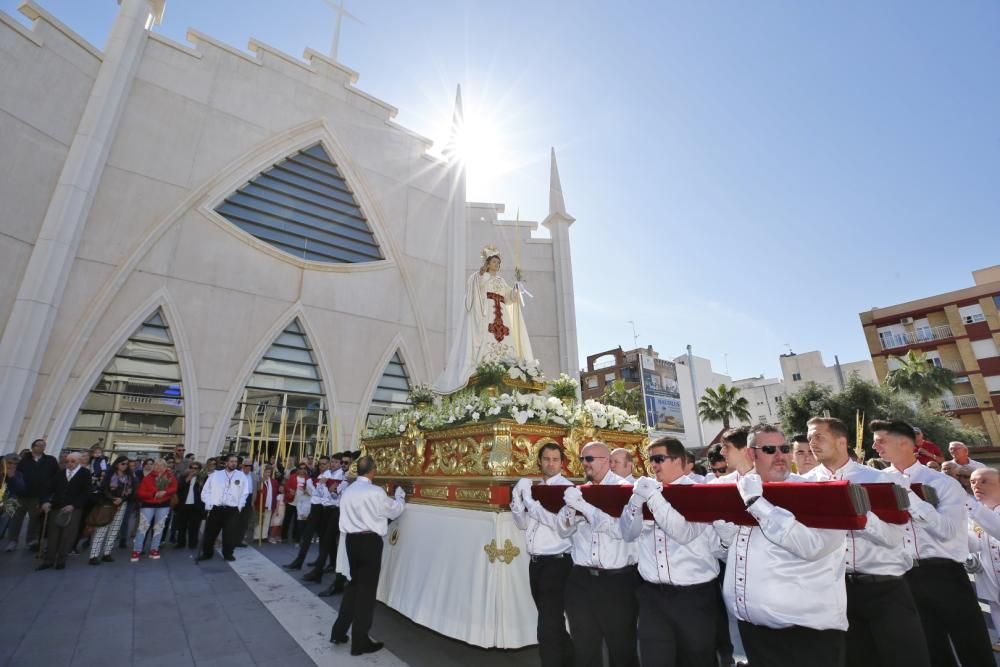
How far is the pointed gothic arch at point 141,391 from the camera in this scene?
1155cm

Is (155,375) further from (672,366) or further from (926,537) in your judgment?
(672,366)

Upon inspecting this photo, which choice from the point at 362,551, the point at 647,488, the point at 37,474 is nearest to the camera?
the point at 647,488

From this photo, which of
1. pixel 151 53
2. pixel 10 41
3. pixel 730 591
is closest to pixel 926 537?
pixel 730 591

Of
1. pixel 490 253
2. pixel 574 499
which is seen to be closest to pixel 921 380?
pixel 490 253

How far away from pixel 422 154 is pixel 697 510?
18.8m

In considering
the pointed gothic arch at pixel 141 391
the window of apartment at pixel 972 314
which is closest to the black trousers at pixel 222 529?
the pointed gothic arch at pixel 141 391

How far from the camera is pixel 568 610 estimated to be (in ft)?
11.0

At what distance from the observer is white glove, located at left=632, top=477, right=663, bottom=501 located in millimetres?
2696

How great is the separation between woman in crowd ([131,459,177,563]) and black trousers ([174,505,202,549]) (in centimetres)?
123

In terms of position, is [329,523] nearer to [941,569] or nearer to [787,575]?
[787,575]

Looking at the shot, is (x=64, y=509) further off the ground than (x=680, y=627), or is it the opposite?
(x=64, y=509)

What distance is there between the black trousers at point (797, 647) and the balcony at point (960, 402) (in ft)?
129

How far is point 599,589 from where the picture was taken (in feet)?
10.7

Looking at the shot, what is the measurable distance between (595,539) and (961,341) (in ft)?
133
